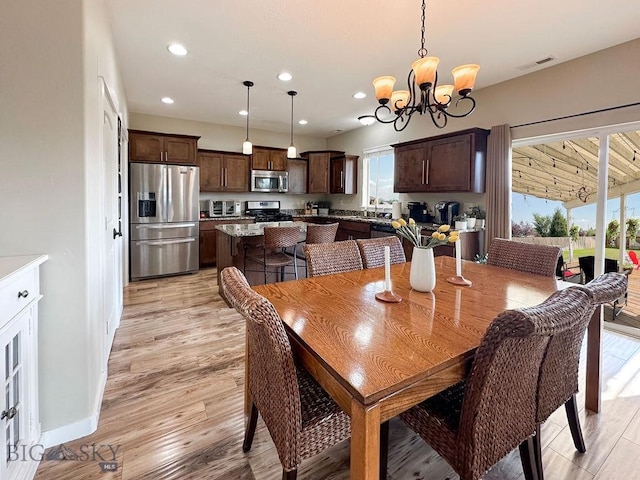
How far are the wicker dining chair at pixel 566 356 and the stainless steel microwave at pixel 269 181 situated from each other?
554 centimetres

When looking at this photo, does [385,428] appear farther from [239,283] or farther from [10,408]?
[10,408]

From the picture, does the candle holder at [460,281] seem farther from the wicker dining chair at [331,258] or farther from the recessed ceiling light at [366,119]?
the recessed ceiling light at [366,119]

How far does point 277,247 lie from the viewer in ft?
11.0

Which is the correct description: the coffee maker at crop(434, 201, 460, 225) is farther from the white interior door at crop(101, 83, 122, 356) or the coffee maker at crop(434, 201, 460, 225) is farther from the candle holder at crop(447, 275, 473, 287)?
the white interior door at crop(101, 83, 122, 356)

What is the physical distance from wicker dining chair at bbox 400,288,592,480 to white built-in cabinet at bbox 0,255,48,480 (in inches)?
61.8

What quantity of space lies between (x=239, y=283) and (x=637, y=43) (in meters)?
3.98

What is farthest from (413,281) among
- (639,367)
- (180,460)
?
(639,367)

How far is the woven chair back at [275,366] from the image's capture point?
980mm

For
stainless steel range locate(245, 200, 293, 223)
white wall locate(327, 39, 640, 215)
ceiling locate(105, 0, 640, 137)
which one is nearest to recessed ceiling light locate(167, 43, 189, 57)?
ceiling locate(105, 0, 640, 137)

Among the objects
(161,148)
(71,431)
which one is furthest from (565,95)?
(161,148)

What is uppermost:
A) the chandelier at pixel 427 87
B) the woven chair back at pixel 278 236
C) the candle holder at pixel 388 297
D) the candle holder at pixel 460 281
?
the chandelier at pixel 427 87

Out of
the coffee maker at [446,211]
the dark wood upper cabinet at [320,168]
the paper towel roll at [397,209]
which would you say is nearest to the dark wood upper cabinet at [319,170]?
the dark wood upper cabinet at [320,168]

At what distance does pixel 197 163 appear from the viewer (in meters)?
5.36

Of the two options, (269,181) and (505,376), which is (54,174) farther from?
(269,181)
